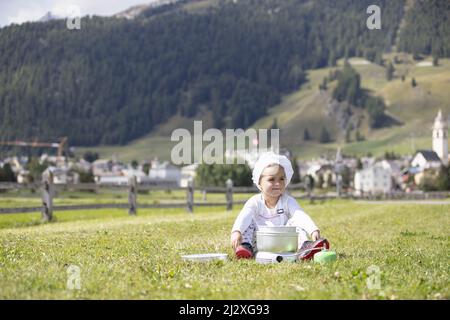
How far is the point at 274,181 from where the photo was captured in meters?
10.1

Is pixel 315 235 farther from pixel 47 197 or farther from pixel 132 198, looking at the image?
pixel 132 198

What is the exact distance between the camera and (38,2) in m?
25.8

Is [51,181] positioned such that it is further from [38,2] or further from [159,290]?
[159,290]

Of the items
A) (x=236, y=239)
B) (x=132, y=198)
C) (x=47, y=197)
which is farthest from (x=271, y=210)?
(x=132, y=198)

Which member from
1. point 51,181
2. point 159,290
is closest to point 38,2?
point 51,181

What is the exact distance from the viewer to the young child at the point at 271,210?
32.0ft

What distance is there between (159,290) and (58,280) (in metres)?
1.12

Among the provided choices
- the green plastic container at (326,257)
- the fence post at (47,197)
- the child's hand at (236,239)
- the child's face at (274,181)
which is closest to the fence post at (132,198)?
the fence post at (47,197)

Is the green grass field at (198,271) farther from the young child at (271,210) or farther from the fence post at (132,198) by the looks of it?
the fence post at (132,198)

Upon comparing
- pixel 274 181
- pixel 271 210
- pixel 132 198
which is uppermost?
pixel 274 181

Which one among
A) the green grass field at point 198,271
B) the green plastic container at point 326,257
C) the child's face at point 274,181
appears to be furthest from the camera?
the child's face at point 274,181

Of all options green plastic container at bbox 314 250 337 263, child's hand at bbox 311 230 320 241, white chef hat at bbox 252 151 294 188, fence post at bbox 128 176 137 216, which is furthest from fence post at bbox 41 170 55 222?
green plastic container at bbox 314 250 337 263

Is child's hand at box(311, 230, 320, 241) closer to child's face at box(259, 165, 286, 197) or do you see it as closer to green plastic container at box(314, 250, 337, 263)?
green plastic container at box(314, 250, 337, 263)

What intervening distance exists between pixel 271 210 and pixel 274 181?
1.56ft
